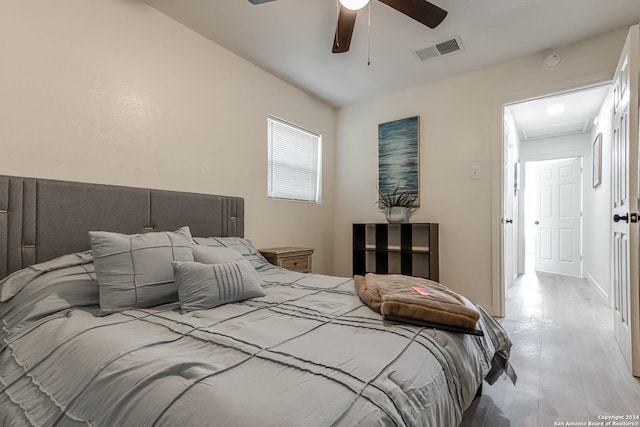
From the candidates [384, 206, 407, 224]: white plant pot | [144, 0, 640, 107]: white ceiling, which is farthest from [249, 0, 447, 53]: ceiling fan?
[384, 206, 407, 224]: white plant pot

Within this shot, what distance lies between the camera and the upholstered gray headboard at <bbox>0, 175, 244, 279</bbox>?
60.3 inches

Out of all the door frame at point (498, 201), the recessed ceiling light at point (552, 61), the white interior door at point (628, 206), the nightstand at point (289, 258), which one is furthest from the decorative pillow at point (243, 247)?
the recessed ceiling light at point (552, 61)

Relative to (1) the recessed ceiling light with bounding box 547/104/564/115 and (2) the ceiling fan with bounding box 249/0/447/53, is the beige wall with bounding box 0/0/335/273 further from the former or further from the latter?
(1) the recessed ceiling light with bounding box 547/104/564/115

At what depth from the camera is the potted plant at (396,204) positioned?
339 centimetres

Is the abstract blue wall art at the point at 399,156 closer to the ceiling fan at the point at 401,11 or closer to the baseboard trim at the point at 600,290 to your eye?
the ceiling fan at the point at 401,11

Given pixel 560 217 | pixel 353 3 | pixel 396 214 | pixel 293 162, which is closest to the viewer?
pixel 353 3

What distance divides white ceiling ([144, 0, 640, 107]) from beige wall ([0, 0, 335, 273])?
248 mm

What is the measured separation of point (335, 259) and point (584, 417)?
9.46 feet

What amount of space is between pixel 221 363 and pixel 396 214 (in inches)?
110

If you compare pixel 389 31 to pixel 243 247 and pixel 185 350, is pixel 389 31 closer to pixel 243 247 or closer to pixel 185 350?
pixel 243 247

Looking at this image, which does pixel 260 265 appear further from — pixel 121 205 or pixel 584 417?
pixel 584 417

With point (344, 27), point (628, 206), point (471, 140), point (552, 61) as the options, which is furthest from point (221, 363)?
point (552, 61)

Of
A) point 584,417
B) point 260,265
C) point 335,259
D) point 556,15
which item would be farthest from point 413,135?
point 584,417

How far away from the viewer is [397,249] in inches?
134
